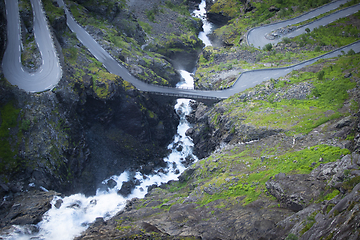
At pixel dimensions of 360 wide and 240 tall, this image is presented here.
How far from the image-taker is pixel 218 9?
375ft

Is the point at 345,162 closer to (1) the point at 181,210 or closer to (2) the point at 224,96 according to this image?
(1) the point at 181,210

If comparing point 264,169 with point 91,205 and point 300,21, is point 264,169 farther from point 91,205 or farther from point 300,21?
point 300,21

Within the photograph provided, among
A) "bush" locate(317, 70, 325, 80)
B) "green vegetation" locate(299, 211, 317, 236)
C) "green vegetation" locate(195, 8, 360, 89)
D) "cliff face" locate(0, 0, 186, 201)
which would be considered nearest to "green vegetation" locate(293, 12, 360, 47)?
"green vegetation" locate(195, 8, 360, 89)

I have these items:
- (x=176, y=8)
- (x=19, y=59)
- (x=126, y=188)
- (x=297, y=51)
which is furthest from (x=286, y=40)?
(x=19, y=59)

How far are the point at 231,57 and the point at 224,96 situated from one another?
2425cm

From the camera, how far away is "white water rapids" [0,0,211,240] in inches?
1449

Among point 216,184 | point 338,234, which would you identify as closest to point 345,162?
point 338,234

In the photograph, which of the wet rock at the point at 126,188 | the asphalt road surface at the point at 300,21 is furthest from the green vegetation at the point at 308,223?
the asphalt road surface at the point at 300,21

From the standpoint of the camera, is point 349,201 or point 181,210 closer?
point 349,201

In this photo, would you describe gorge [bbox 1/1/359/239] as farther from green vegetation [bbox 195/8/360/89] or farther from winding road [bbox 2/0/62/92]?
winding road [bbox 2/0/62/92]

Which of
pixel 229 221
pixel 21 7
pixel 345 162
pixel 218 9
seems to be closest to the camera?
pixel 345 162

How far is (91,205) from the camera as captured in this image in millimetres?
46125

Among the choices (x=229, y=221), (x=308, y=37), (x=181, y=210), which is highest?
(x=308, y=37)

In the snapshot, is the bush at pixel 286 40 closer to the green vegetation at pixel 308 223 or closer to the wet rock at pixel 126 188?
the wet rock at pixel 126 188
